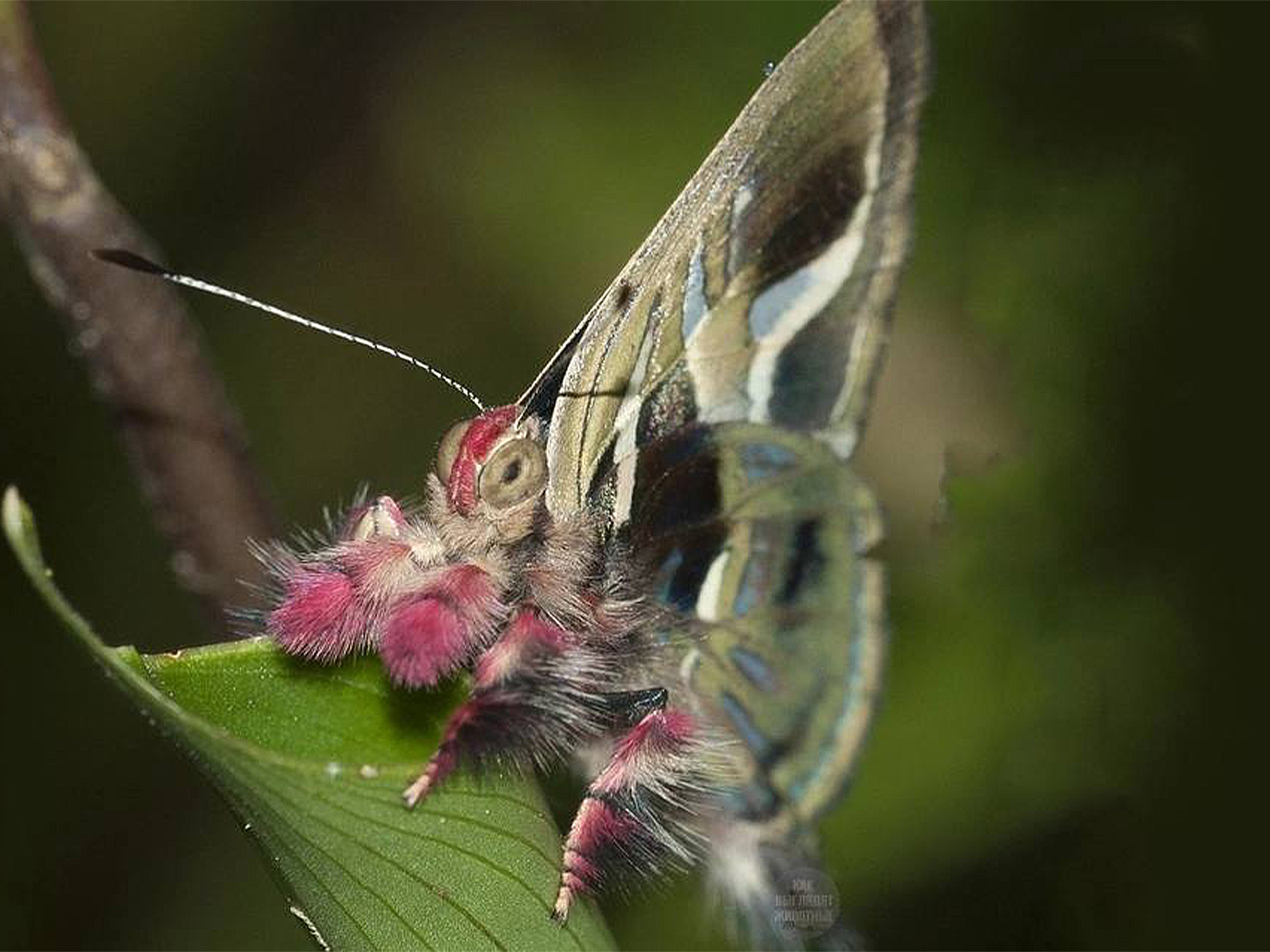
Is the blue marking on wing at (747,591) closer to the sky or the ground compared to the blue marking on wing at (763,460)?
closer to the ground

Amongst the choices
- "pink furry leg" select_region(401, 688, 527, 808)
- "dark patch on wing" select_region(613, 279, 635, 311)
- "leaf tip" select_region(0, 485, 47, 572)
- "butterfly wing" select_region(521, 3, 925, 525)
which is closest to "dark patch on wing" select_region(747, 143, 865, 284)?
"butterfly wing" select_region(521, 3, 925, 525)

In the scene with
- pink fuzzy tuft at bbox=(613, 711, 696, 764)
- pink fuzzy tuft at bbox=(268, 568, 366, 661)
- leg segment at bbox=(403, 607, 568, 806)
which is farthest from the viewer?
pink fuzzy tuft at bbox=(613, 711, 696, 764)

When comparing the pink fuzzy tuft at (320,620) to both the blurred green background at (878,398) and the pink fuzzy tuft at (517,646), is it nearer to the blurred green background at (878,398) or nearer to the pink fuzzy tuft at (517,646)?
the pink fuzzy tuft at (517,646)

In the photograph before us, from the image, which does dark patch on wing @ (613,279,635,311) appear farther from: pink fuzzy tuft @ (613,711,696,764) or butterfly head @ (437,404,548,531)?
pink fuzzy tuft @ (613,711,696,764)

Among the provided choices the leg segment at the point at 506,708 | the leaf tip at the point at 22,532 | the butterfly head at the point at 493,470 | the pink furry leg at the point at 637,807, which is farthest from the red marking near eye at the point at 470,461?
the leaf tip at the point at 22,532

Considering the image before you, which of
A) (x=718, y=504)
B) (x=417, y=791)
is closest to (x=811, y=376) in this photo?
(x=718, y=504)

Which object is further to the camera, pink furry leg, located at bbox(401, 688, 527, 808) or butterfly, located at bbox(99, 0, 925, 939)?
butterfly, located at bbox(99, 0, 925, 939)

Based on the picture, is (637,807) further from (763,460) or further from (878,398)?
(878,398)

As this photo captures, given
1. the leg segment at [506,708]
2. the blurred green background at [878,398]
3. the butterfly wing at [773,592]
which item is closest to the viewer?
the leg segment at [506,708]
